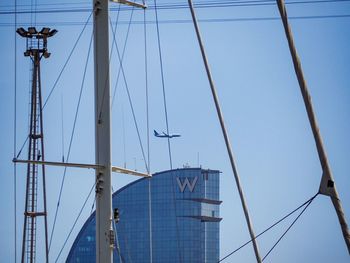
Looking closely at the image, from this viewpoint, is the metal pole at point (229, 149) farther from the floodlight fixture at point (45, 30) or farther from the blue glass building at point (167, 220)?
the blue glass building at point (167, 220)

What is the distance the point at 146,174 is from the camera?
2280 centimetres

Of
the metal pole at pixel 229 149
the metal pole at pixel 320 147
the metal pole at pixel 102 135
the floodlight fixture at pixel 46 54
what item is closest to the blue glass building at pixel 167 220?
the floodlight fixture at pixel 46 54

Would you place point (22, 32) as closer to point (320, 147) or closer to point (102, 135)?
point (102, 135)

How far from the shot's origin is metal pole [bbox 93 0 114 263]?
69.5ft

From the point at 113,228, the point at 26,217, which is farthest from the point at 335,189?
the point at 26,217

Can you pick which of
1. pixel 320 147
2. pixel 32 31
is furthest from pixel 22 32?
pixel 320 147

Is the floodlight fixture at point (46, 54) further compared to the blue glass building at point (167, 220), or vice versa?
the blue glass building at point (167, 220)

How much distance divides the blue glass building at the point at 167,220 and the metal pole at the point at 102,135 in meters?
153

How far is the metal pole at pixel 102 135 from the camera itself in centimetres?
2117

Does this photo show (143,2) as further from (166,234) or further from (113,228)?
(166,234)

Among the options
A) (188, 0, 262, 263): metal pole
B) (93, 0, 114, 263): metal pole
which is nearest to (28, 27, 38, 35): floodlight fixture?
(93, 0, 114, 263): metal pole

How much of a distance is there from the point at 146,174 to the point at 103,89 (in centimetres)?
222

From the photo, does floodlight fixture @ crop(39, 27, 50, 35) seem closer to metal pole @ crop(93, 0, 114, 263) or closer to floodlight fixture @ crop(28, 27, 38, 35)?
floodlight fixture @ crop(28, 27, 38, 35)

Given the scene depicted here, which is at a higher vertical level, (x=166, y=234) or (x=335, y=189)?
(x=166, y=234)
